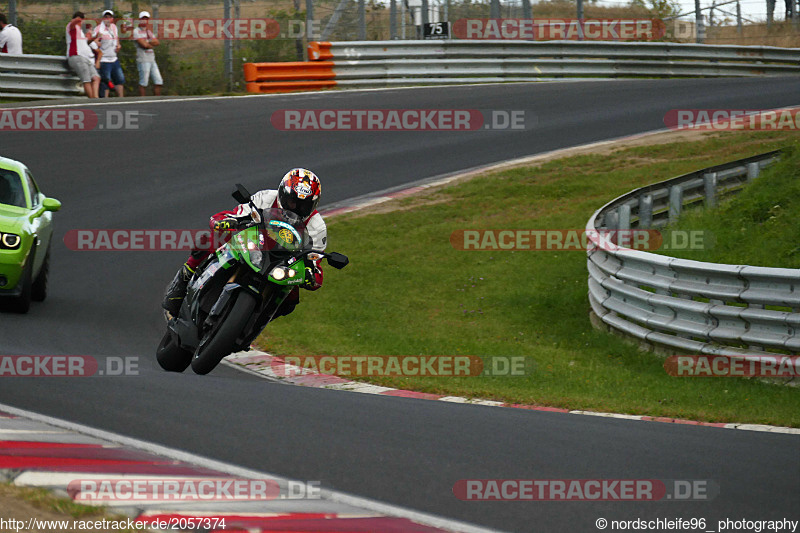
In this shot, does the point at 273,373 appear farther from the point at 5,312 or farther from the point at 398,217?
the point at 398,217

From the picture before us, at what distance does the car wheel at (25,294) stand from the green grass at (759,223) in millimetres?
7751

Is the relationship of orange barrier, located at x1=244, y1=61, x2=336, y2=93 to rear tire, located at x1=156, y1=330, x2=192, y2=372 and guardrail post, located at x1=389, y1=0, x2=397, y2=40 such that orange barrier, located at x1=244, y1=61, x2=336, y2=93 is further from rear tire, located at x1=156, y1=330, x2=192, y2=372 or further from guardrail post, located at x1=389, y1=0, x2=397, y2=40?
rear tire, located at x1=156, y1=330, x2=192, y2=372

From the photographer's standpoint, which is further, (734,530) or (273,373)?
(273,373)

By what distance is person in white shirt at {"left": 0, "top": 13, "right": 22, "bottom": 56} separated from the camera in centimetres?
1962

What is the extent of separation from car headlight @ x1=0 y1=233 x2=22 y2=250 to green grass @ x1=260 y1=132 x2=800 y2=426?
2974mm

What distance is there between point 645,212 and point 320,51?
39.9ft

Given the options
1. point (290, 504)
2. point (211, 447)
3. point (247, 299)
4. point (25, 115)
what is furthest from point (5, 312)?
point (25, 115)

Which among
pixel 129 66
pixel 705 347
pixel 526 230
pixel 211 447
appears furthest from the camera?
pixel 129 66

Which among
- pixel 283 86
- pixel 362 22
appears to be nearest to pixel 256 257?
pixel 283 86

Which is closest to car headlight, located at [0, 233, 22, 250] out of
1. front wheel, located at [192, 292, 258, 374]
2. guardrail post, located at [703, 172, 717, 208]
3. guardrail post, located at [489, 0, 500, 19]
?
front wheel, located at [192, 292, 258, 374]

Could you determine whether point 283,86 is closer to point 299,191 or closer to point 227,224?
point 227,224

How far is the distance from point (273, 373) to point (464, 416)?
3.45m

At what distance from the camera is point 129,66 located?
22344 millimetres

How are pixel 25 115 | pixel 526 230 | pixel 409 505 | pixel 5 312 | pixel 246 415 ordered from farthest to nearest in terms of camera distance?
pixel 25 115, pixel 526 230, pixel 5 312, pixel 246 415, pixel 409 505
